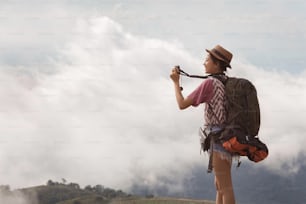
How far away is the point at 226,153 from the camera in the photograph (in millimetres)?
9648

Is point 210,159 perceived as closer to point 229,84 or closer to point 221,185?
point 221,185

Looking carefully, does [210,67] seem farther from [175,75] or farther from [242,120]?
[242,120]

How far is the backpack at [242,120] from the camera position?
372 inches

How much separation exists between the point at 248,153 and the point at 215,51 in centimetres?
174

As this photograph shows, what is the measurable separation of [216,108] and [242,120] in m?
0.45

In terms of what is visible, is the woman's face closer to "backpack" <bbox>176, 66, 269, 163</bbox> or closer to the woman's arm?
"backpack" <bbox>176, 66, 269, 163</bbox>

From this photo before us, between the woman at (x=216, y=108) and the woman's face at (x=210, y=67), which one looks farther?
the woman's face at (x=210, y=67)

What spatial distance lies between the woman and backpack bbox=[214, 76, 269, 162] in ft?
0.43

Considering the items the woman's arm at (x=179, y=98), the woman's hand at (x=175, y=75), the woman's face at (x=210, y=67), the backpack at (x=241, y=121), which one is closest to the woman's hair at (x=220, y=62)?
the woman's face at (x=210, y=67)

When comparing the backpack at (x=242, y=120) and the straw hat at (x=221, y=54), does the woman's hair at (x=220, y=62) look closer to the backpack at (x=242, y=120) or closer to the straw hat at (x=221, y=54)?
the straw hat at (x=221, y=54)

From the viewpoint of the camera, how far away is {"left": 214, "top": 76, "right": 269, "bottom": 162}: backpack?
945 cm

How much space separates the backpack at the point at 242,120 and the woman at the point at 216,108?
0.13 metres

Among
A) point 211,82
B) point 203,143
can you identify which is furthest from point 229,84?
point 203,143

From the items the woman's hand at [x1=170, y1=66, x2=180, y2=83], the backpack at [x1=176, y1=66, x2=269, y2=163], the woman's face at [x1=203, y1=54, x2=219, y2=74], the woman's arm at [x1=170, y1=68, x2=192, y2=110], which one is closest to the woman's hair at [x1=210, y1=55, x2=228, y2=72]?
the woman's face at [x1=203, y1=54, x2=219, y2=74]
